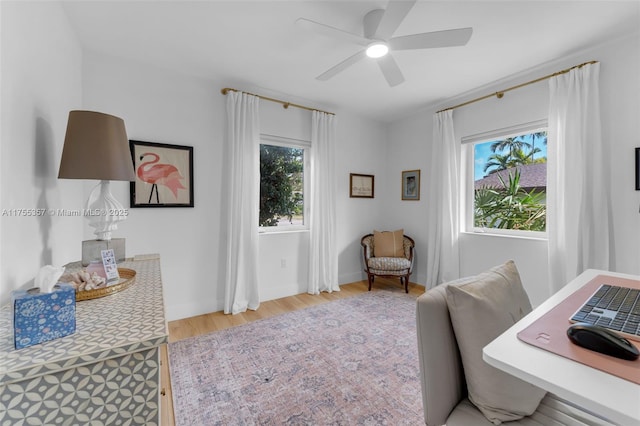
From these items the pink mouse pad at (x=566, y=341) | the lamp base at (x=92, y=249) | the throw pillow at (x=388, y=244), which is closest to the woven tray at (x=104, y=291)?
the lamp base at (x=92, y=249)

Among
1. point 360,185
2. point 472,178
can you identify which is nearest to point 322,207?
point 360,185

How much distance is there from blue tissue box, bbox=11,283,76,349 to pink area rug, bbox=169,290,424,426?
112 cm

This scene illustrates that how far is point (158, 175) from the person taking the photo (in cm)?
263

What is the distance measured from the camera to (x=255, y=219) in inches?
120

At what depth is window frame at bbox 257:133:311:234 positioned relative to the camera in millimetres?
3321

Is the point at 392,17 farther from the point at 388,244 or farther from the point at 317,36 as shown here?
the point at 388,244

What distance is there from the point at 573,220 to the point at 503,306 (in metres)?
2.15

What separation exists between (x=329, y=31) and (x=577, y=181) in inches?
98.0

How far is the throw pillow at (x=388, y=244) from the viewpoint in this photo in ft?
12.4

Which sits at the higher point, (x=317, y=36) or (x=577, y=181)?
(x=317, y=36)

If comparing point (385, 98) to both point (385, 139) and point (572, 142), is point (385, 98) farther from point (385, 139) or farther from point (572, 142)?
point (572, 142)

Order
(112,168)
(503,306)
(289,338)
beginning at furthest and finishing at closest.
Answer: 1. (289,338)
2. (112,168)
3. (503,306)

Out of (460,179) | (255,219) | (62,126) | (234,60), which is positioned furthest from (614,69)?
(62,126)

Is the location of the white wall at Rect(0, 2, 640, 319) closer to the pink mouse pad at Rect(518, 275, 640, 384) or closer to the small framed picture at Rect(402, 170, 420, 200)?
the small framed picture at Rect(402, 170, 420, 200)
